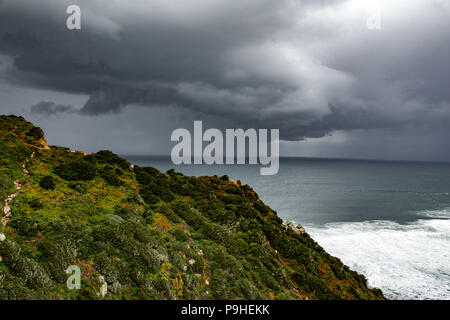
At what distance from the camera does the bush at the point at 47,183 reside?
17.7 metres

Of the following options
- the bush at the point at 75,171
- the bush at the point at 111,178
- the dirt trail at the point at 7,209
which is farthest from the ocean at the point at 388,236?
the dirt trail at the point at 7,209

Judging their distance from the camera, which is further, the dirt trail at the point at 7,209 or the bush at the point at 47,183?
the bush at the point at 47,183

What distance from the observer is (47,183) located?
1795cm

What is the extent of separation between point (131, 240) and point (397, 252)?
4734 centimetres

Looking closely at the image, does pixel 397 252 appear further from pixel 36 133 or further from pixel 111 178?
pixel 36 133

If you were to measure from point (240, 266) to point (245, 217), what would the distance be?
31.4ft

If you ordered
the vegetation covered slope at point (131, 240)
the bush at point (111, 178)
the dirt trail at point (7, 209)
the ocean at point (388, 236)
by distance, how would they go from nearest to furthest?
the vegetation covered slope at point (131, 240), the dirt trail at point (7, 209), the bush at point (111, 178), the ocean at point (388, 236)

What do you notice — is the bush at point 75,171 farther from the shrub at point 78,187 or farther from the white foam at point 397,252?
the white foam at point 397,252

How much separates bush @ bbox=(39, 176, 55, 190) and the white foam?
37522mm

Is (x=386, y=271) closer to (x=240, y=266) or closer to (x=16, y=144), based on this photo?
(x=240, y=266)

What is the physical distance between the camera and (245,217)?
2561cm

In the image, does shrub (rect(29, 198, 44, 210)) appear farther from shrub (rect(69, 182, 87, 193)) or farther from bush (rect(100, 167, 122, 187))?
bush (rect(100, 167, 122, 187))

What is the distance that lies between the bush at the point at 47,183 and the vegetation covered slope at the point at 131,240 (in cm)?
6
